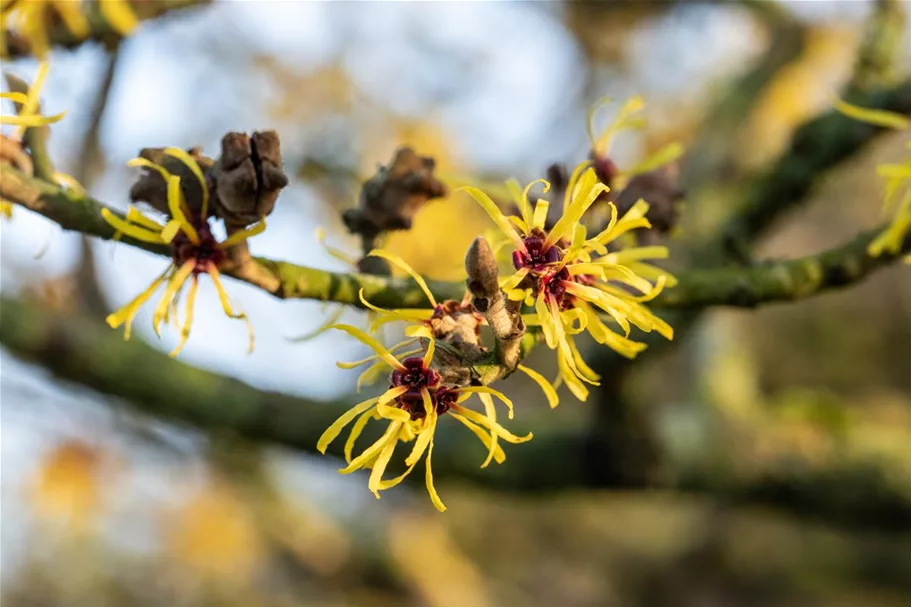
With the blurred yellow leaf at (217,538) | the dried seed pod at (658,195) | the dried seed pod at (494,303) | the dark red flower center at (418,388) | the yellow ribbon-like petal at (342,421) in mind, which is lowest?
the blurred yellow leaf at (217,538)

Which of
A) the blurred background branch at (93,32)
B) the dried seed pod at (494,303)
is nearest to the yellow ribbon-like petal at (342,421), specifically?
the dried seed pod at (494,303)

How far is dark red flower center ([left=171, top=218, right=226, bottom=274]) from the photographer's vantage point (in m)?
0.75

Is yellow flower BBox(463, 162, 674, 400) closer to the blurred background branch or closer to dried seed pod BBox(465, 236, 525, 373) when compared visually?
dried seed pod BBox(465, 236, 525, 373)

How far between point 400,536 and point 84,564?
3.93 meters

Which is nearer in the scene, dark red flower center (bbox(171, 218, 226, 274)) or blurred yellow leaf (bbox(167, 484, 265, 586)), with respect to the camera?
dark red flower center (bbox(171, 218, 226, 274))

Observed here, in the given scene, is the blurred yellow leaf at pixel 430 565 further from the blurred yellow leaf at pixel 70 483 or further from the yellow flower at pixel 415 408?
the yellow flower at pixel 415 408

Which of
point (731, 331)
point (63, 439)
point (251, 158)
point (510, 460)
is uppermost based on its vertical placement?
point (731, 331)

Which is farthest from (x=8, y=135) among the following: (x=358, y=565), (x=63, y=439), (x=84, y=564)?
(x=84, y=564)

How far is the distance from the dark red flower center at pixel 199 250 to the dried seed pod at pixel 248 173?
1.7 inches

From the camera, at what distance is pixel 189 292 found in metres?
0.79

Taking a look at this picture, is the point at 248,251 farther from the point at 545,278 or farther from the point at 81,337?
the point at 81,337

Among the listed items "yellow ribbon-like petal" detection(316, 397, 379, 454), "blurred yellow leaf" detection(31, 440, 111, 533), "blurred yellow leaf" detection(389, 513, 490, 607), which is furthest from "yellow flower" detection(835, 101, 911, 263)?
"blurred yellow leaf" detection(31, 440, 111, 533)

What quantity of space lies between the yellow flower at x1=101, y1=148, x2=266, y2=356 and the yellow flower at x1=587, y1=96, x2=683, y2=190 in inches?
17.0

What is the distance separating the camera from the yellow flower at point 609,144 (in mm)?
936
